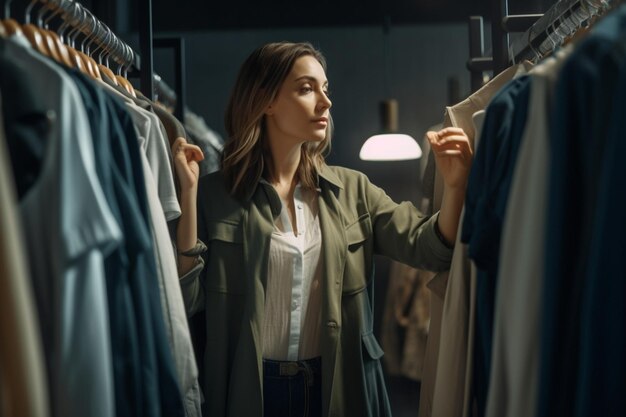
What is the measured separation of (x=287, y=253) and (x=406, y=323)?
8.10 ft

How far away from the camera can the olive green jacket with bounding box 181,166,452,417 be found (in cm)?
206

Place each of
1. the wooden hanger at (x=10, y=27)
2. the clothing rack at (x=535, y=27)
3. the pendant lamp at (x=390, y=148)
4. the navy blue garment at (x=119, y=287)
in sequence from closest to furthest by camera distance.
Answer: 1. the navy blue garment at (x=119, y=287)
2. the wooden hanger at (x=10, y=27)
3. the clothing rack at (x=535, y=27)
4. the pendant lamp at (x=390, y=148)

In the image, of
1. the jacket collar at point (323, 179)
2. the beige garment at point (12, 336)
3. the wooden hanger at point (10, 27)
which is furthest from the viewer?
the jacket collar at point (323, 179)

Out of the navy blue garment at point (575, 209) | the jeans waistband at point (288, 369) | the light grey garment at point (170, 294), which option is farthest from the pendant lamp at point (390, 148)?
the navy blue garment at point (575, 209)

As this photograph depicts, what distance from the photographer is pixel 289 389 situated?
2.09 m

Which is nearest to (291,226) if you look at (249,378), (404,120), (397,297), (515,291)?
(249,378)

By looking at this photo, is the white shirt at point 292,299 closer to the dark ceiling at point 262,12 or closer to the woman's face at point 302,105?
the woman's face at point 302,105

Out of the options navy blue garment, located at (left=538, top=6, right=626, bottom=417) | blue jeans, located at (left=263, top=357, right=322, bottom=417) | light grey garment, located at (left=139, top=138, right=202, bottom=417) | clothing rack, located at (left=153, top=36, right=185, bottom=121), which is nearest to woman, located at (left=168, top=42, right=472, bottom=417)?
blue jeans, located at (left=263, top=357, right=322, bottom=417)

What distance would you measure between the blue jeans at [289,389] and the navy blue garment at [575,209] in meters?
1.00

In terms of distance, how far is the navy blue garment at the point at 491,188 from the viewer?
1418 mm

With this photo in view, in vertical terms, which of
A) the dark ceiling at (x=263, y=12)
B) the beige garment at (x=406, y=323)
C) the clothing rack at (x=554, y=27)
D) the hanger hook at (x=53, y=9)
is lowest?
the beige garment at (x=406, y=323)

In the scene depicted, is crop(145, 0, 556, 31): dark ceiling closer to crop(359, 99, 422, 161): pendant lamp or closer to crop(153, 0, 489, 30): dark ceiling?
crop(153, 0, 489, 30): dark ceiling

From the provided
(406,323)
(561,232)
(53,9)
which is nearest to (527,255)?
(561,232)

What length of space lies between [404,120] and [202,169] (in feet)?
7.58
